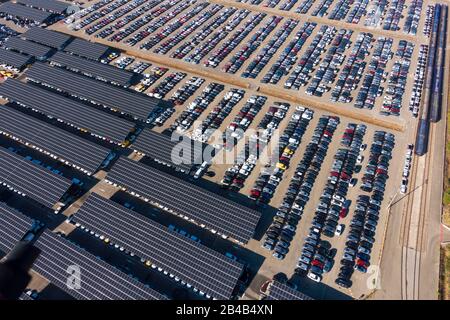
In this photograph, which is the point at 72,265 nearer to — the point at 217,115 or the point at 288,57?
the point at 217,115

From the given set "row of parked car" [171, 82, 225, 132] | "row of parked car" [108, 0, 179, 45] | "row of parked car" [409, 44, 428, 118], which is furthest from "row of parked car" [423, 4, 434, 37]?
"row of parked car" [108, 0, 179, 45]

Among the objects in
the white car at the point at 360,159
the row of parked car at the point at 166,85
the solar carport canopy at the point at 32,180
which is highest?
the row of parked car at the point at 166,85

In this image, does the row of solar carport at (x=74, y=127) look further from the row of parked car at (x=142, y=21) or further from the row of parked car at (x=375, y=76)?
the row of parked car at (x=375, y=76)

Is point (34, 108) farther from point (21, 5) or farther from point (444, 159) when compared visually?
point (444, 159)

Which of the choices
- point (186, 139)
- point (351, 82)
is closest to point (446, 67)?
point (351, 82)

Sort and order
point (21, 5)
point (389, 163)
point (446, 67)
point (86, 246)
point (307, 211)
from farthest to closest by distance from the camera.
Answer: point (21, 5) < point (446, 67) < point (389, 163) < point (307, 211) < point (86, 246)

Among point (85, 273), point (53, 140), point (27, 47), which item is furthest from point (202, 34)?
point (85, 273)

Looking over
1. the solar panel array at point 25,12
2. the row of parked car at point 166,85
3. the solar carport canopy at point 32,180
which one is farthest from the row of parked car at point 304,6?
the solar carport canopy at point 32,180
